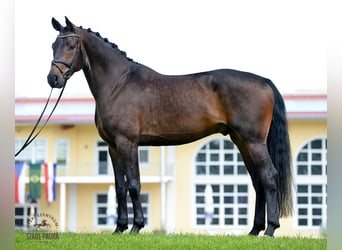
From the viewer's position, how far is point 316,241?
7051 millimetres

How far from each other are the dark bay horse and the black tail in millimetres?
11

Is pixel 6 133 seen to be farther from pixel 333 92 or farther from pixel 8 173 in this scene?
pixel 333 92

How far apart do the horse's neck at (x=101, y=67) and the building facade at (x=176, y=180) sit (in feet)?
85.8

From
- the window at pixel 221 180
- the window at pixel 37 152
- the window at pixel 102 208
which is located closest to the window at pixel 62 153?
the window at pixel 37 152

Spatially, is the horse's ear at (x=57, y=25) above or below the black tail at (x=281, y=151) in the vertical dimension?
above

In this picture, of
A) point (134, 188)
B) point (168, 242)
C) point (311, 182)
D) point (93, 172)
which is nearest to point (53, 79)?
point (134, 188)

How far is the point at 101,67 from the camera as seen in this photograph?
7.27 m

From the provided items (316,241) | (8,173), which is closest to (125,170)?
(316,241)

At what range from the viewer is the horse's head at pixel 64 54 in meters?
6.93

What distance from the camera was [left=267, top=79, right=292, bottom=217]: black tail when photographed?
727 cm

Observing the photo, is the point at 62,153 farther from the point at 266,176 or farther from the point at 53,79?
the point at 266,176

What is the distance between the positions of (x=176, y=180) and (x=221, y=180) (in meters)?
2.21

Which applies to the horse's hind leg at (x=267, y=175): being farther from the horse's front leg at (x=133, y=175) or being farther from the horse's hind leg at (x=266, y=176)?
the horse's front leg at (x=133, y=175)

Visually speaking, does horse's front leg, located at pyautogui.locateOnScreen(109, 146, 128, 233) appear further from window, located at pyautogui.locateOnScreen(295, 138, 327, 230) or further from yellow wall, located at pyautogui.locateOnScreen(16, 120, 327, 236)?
window, located at pyautogui.locateOnScreen(295, 138, 327, 230)
